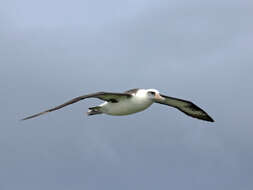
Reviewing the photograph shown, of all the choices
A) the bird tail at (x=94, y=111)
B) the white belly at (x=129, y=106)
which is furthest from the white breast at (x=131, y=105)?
the bird tail at (x=94, y=111)

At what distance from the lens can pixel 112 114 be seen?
23250 millimetres

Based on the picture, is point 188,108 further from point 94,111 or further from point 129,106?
point 129,106

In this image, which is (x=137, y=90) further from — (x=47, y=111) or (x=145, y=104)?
(x=47, y=111)

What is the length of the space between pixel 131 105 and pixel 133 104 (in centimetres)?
7

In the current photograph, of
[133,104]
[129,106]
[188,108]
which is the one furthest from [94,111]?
[188,108]

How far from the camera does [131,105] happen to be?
74.4 ft

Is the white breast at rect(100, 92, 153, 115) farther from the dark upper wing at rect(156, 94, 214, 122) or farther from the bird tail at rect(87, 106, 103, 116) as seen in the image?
the dark upper wing at rect(156, 94, 214, 122)

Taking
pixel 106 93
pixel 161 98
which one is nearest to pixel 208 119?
pixel 161 98

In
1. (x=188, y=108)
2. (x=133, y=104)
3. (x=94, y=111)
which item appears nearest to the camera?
(x=133, y=104)

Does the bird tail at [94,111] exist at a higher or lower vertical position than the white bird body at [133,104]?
lower

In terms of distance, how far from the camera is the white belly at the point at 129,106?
74.4ft

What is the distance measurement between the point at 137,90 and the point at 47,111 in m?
4.32

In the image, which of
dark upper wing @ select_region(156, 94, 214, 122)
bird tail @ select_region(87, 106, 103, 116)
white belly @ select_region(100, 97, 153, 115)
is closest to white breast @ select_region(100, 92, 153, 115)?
white belly @ select_region(100, 97, 153, 115)

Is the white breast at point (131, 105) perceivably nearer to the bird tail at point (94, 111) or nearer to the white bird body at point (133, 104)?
the white bird body at point (133, 104)
